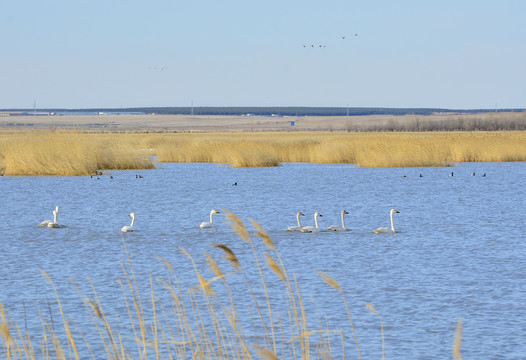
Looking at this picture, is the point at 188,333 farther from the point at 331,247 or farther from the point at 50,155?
the point at 50,155

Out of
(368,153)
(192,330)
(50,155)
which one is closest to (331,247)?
(192,330)

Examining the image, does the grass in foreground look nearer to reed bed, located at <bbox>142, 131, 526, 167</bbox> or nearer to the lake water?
the lake water

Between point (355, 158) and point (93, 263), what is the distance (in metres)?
34.4

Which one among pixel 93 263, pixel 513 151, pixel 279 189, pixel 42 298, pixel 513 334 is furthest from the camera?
pixel 513 151

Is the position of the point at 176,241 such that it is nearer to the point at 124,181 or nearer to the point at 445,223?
the point at 445,223

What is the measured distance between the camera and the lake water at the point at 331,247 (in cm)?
1065

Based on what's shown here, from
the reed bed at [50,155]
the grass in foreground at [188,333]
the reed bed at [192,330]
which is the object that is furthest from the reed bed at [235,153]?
the grass in foreground at [188,333]

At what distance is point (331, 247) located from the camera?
58.8ft

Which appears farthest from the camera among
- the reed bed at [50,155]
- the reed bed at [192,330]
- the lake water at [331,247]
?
the reed bed at [50,155]

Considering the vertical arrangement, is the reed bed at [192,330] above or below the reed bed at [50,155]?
below

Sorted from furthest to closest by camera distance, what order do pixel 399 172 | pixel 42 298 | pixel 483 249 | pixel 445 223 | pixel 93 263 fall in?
pixel 399 172 < pixel 445 223 < pixel 483 249 < pixel 93 263 < pixel 42 298

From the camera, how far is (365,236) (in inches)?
782

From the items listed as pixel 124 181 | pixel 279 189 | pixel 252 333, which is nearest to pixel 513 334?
pixel 252 333

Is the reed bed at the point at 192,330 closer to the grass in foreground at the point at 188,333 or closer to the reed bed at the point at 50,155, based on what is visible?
the grass in foreground at the point at 188,333
